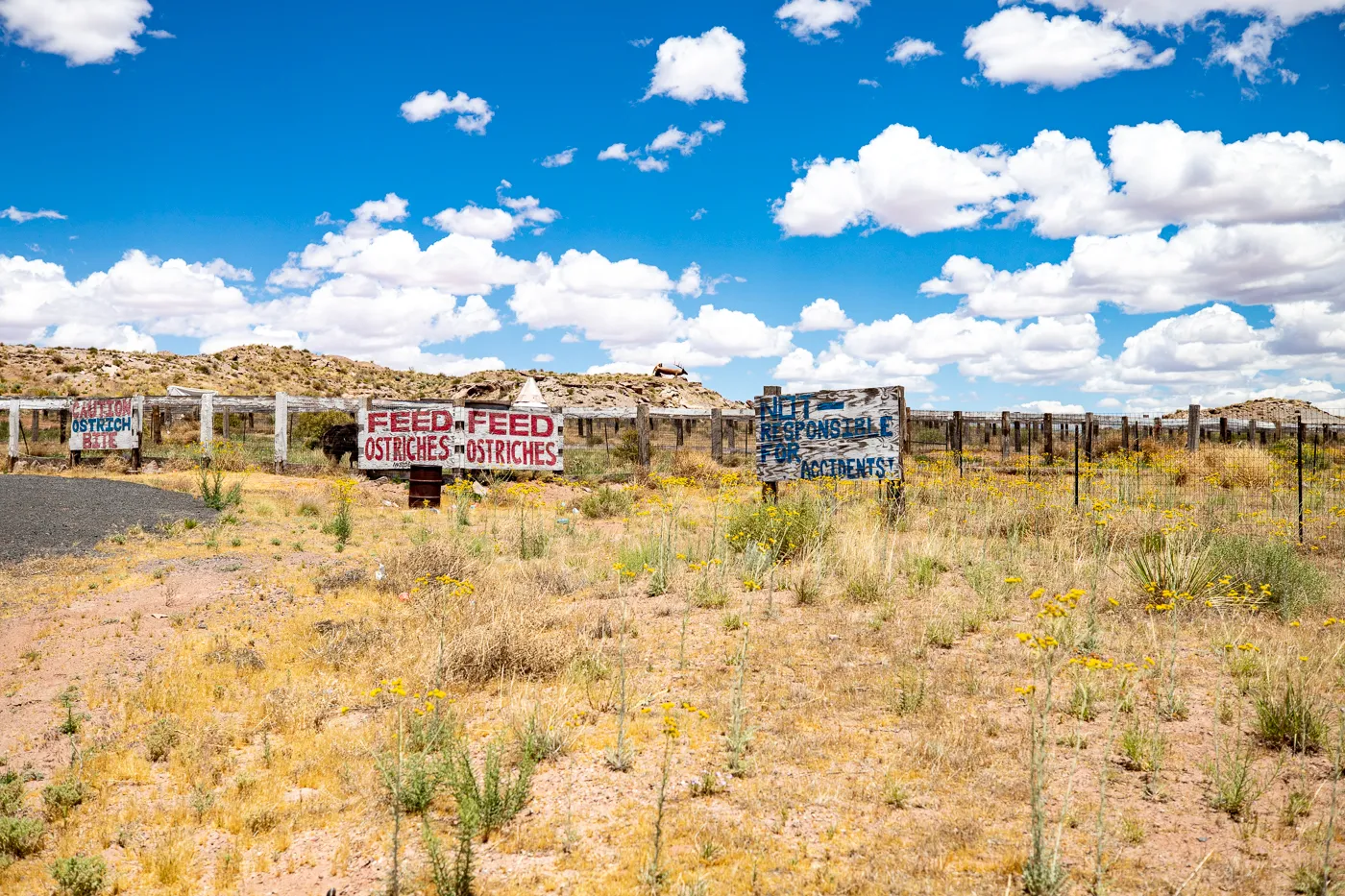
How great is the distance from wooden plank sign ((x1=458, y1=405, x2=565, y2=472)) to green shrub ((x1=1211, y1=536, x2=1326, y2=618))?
13055mm

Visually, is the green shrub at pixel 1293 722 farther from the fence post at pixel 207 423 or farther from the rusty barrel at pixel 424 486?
the fence post at pixel 207 423

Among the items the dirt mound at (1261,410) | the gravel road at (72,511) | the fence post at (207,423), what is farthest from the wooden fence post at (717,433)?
the dirt mound at (1261,410)

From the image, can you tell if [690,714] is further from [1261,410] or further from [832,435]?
[1261,410]

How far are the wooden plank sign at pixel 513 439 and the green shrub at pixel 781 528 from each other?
8.66 metres

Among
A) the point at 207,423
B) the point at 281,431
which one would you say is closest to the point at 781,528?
the point at 281,431

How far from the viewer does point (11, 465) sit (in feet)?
68.4

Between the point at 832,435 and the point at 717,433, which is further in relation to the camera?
the point at 717,433

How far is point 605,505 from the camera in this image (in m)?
14.8

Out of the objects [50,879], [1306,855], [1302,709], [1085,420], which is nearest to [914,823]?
[1306,855]

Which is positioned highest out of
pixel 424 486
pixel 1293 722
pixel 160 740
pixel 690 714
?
pixel 424 486

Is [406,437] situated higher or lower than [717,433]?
lower

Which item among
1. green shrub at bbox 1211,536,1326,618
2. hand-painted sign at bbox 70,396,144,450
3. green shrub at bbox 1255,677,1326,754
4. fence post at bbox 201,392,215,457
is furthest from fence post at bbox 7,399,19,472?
green shrub at bbox 1255,677,1326,754

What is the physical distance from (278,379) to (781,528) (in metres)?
63.2

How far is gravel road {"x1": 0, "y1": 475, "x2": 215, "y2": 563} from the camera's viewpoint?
1034cm
